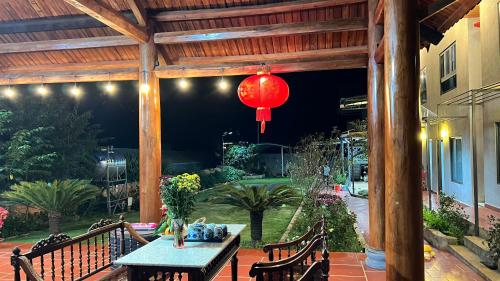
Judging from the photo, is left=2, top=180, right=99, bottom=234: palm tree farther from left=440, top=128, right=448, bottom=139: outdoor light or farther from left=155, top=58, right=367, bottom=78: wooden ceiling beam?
left=440, top=128, right=448, bottom=139: outdoor light

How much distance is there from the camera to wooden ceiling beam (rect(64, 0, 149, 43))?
15.0ft

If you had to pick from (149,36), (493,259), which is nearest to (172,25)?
(149,36)

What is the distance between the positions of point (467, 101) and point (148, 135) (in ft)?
22.3

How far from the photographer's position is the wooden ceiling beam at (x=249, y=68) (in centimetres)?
586

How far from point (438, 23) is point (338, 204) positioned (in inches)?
171

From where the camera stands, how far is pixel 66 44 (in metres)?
6.48

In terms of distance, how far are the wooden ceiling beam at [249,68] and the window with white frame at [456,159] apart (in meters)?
6.53

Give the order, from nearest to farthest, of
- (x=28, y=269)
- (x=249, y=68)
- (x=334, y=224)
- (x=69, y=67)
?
1. (x=28, y=269)
2. (x=249, y=68)
3. (x=334, y=224)
4. (x=69, y=67)

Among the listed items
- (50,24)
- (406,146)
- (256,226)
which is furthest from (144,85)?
(406,146)

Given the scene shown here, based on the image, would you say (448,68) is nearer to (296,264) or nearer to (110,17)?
(110,17)

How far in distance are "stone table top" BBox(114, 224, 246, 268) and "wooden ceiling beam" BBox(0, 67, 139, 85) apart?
370 centimetres

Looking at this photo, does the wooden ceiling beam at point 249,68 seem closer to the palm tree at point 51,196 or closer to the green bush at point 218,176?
the palm tree at point 51,196

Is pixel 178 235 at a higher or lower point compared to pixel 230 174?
higher

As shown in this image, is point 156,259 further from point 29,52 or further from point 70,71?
point 29,52
